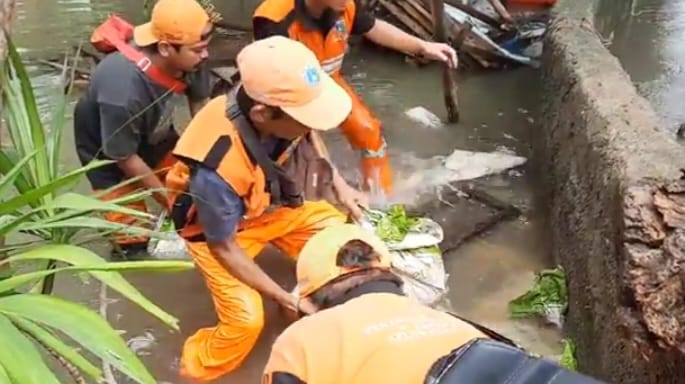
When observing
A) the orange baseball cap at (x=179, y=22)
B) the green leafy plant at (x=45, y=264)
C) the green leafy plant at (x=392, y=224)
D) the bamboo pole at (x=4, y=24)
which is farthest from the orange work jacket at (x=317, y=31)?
the bamboo pole at (x=4, y=24)

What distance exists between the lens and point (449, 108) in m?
6.23

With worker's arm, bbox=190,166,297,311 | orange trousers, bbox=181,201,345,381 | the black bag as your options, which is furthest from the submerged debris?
the black bag

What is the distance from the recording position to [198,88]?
14.9ft

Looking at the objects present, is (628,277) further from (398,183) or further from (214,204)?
(398,183)

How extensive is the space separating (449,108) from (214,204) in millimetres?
3014

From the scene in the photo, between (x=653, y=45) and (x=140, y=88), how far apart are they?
463 cm

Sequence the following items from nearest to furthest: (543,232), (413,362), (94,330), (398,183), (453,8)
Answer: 1. (94,330)
2. (413,362)
3. (543,232)
4. (398,183)
5. (453,8)

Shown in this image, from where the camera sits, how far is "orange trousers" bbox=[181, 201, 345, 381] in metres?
3.80

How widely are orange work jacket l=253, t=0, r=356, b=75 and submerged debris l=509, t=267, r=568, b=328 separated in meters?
1.35

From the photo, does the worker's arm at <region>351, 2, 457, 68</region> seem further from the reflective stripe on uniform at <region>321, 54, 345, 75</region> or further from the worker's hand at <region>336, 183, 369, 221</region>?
the worker's hand at <region>336, 183, 369, 221</region>

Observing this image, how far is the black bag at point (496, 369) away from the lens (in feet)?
6.02

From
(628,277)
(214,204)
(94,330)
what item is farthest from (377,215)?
(94,330)

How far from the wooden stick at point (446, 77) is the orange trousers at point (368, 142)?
3.21ft

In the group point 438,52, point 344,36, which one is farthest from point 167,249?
point 438,52
